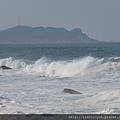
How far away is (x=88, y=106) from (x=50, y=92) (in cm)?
501

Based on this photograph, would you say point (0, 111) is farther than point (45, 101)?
No

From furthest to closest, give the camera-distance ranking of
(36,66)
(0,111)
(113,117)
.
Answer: (36,66)
(0,111)
(113,117)

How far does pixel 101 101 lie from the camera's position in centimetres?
1402

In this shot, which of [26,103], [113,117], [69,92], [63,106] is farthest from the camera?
[69,92]

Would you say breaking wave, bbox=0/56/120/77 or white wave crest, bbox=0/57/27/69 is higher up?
white wave crest, bbox=0/57/27/69

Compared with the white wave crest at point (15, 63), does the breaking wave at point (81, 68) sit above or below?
below

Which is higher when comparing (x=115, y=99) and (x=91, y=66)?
(x=91, y=66)

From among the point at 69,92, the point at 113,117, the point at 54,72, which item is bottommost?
the point at 113,117

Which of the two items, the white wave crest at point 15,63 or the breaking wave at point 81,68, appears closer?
the breaking wave at point 81,68

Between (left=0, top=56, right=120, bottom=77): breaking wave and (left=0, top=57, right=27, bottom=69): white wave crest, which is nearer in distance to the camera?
(left=0, top=56, right=120, bottom=77): breaking wave

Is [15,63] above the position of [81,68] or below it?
above

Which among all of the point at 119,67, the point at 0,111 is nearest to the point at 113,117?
the point at 0,111

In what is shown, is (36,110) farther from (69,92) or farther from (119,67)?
(119,67)

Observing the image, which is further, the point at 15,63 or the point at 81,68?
the point at 15,63
